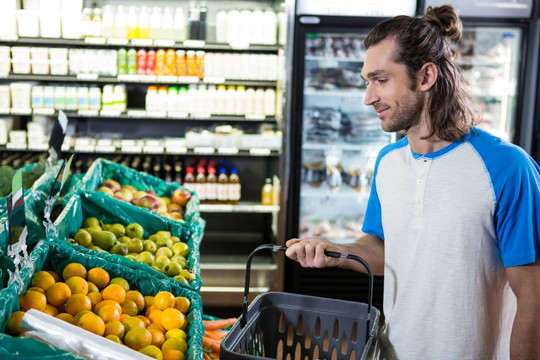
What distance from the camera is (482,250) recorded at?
1.52m

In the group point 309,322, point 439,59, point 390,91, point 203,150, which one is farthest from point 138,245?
point 203,150

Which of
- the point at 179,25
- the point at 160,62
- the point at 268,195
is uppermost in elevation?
the point at 179,25

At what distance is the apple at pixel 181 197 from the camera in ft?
10.8

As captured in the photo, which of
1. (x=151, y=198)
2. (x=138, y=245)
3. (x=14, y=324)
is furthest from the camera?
(x=151, y=198)

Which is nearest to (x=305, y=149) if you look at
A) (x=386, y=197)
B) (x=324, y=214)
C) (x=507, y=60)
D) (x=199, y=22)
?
(x=324, y=214)

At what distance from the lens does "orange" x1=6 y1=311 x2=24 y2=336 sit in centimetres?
140

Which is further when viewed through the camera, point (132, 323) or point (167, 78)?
point (167, 78)

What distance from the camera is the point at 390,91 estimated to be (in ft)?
5.22

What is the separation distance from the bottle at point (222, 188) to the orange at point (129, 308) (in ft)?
9.26

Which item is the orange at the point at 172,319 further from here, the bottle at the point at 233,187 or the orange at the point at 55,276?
the bottle at the point at 233,187

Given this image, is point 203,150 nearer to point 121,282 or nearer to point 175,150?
point 175,150

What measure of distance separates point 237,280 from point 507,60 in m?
2.57

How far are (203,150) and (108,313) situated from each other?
9.62ft

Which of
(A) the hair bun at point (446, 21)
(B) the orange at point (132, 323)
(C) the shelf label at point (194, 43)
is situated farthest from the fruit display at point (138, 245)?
(C) the shelf label at point (194, 43)
